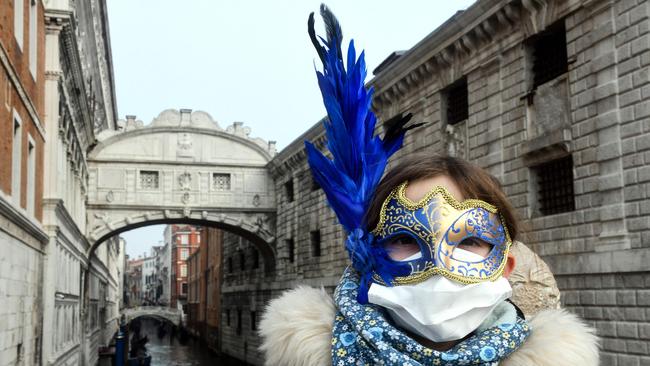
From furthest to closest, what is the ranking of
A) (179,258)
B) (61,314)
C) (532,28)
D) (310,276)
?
(179,258)
(310,276)
(61,314)
(532,28)

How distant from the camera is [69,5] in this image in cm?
1486

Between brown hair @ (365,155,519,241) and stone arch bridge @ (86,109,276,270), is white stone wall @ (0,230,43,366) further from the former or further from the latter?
stone arch bridge @ (86,109,276,270)

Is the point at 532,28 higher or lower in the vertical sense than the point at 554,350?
higher

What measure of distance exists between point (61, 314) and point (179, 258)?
2963 inches

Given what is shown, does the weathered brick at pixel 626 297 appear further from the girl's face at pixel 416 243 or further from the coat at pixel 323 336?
the girl's face at pixel 416 243

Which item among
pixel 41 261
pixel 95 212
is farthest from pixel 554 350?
pixel 95 212

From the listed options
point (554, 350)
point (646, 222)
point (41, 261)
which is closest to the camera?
point (554, 350)

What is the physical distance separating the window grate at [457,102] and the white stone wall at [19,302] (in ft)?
28.4

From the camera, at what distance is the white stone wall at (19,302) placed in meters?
9.69

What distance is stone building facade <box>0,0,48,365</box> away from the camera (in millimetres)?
9594

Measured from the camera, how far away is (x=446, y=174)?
80.0 inches

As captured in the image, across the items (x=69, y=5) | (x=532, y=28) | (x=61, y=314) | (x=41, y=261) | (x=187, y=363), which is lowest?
(x=187, y=363)

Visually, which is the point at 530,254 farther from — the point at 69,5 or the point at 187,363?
the point at 187,363

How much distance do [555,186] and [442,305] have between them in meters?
10.6
